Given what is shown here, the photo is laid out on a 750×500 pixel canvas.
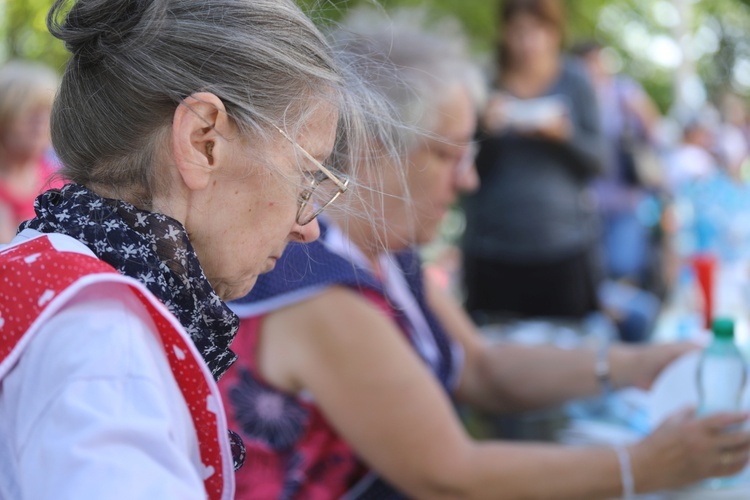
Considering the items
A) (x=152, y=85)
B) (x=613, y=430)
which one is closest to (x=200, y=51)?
(x=152, y=85)

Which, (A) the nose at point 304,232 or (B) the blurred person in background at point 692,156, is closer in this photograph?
(A) the nose at point 304,232

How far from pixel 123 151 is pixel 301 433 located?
0.84 meters

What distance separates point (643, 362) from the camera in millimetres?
2074

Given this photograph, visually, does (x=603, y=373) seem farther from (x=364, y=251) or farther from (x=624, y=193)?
(x=624, y=193)

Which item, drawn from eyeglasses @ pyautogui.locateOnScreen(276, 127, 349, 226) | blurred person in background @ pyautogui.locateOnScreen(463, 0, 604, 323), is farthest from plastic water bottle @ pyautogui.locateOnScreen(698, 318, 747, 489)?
blurred person in background @ pyautogui.locateOnScreen(463, 0, 604, 323)

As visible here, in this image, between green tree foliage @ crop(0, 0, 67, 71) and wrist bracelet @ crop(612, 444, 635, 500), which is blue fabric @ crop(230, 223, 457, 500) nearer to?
wrist bracelet @ crop(612, 444, 635, 500)

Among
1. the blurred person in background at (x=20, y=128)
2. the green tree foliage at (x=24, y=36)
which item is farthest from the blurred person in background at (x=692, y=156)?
the blurred person in background at (x=20, y=128)

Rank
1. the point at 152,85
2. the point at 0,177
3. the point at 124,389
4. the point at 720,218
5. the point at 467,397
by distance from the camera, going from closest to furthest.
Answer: the point at 124,389 < the point at 152,85 < the point at 467,397 < the point at 0,177 < the point at 720,218

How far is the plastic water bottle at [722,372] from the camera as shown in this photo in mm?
1664

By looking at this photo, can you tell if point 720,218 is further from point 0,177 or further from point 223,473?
point 223,473

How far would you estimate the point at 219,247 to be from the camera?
0.92 meters

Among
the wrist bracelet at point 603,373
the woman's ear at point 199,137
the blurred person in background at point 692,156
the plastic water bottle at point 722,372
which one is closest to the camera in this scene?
the woman's ear at point 199,137

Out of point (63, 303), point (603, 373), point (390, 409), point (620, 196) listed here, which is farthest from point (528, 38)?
point (63, 303)

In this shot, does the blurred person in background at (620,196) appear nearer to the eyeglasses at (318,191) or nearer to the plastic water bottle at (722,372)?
the plastic water bottle at (722,372)
